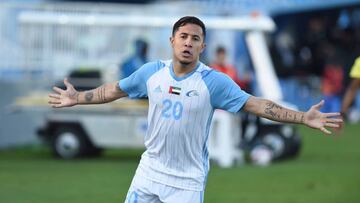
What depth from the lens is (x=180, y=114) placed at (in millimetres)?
8320

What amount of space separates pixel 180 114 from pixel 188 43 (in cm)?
56

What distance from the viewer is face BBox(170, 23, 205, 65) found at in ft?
26.9

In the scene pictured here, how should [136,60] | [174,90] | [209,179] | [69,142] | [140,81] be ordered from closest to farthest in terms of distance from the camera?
[174,90]
[140,81]
[209,179]
[136,60]
[69,142]

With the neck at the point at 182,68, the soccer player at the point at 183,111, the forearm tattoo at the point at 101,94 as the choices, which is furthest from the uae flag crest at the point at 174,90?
the forearm tattoo at the point at 101,94

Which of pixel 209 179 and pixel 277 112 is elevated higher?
pixel 277 112

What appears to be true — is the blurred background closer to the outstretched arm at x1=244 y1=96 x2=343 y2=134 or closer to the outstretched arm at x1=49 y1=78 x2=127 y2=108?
the outstretched arm at x1=49 y1=78 x2=127 y2=108

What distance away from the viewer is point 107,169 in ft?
58.2

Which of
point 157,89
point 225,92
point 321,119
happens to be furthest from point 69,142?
point 321,119

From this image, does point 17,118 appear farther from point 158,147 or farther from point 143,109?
point 158,147

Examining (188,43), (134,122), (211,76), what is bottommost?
(134,122)

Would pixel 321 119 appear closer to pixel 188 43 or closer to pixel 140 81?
pixel 188 43

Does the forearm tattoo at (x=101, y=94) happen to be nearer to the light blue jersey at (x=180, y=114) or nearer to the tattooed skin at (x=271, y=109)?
the light blue jersey at (x=180, y=114)

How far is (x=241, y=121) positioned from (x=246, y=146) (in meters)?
0.52

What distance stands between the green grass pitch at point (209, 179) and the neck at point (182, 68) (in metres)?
5.29
